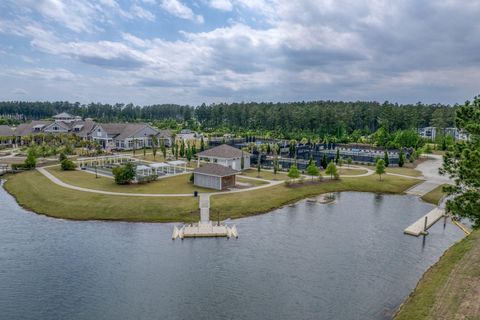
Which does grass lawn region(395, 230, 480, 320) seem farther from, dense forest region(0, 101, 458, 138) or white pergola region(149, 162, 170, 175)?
dense forest region(0, 101, 458, 138)

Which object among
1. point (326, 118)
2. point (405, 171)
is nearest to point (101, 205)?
point (405, 171)

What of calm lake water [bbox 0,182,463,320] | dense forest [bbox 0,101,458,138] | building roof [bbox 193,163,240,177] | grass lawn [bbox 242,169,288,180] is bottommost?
calm lake water [bbox 0,182,463,320]

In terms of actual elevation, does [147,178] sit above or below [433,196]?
above

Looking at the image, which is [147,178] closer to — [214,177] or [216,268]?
[214,177]

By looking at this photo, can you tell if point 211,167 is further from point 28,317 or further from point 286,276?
point 28,317

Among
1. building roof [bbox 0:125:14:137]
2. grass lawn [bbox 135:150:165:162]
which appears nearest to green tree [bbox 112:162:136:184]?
grass lawn [bbox 135:150:165:162]

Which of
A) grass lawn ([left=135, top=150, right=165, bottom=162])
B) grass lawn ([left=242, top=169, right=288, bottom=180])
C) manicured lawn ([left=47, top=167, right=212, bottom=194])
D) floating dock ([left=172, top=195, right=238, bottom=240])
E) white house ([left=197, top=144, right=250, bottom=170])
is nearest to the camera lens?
floating dock ([left=172, top=195, right=238, bottom=240])
